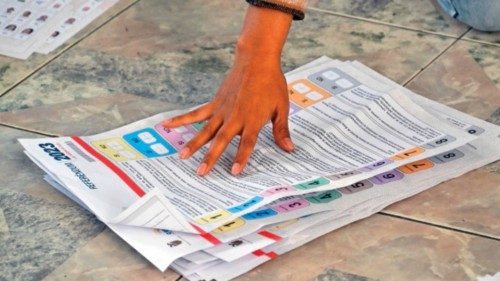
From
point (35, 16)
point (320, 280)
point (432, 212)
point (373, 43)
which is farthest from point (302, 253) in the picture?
point (35, 16)

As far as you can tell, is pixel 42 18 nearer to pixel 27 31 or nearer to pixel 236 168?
pixel 27 31

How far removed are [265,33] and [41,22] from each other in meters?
0.62

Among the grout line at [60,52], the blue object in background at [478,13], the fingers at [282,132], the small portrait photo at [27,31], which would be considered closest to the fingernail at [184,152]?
the fingers at [282,132]

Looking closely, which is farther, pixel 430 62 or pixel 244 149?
pixel 430 62

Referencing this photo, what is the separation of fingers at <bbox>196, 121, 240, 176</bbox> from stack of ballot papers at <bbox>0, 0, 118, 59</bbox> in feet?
1.74

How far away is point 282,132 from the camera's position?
1.34 meters

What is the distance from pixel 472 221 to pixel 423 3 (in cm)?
68

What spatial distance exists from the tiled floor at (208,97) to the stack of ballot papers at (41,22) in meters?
0.02

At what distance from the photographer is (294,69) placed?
1.63 m

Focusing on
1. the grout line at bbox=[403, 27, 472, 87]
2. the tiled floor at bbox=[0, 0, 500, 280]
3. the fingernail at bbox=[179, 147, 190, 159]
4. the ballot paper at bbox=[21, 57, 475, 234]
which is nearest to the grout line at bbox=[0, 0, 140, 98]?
the tiled floor at bbox=[0, 0, 500, 280]

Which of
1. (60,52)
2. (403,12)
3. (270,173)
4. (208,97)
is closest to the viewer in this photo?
(270,173)

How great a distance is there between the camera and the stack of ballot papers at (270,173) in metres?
1.18

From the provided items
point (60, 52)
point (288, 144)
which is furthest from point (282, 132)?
point (60, 52)

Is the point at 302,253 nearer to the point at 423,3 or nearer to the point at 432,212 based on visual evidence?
the point at 432,212
